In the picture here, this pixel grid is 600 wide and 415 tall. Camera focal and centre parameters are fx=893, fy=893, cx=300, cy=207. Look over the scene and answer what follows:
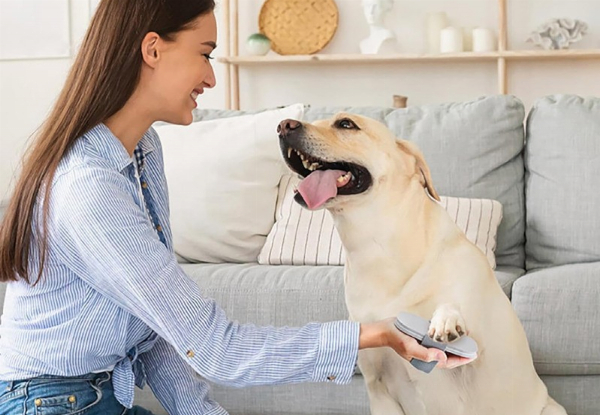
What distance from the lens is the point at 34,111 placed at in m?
4.31

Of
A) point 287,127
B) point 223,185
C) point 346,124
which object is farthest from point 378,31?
point 287,127

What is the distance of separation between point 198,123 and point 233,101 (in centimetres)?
121

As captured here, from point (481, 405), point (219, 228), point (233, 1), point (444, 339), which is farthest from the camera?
point (233, 1)

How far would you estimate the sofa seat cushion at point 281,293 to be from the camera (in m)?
2.17

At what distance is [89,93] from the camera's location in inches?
52.7

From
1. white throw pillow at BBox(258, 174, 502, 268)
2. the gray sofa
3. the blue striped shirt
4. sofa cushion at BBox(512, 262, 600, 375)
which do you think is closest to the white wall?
the gray sofa

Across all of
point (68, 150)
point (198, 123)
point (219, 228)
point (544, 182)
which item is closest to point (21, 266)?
point (68, 150)

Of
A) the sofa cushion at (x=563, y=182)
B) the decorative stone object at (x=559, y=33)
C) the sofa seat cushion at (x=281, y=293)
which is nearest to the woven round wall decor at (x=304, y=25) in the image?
the decorative stone object at (x=559, y=33)

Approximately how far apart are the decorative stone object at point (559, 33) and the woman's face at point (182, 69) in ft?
8.46

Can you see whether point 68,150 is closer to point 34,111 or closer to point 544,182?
point 544,182

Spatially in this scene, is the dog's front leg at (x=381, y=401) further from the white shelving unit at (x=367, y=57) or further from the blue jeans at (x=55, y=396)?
the white shelving unit at (x=367, y=57)

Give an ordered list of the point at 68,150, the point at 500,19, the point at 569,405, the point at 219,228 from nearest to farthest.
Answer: the point at 68,150 < the point at 569,405 < the point at 219,228 < the point at 500,19

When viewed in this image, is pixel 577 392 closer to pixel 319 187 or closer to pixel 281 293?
pixel 281 293

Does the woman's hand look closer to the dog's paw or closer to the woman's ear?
the dog's paw
